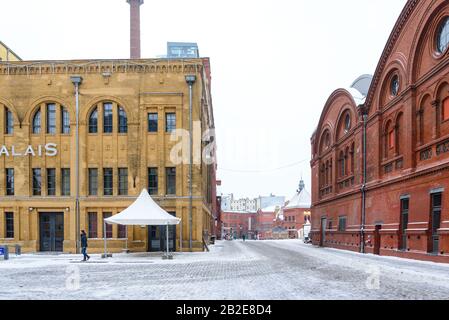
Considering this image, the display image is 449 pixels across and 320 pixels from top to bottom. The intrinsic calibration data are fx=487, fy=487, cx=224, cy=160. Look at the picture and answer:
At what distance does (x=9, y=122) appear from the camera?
31.0 meters

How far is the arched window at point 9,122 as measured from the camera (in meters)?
30.9

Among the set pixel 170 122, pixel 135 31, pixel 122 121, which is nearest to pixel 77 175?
pixel 122 121

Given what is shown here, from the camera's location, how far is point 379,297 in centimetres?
1046

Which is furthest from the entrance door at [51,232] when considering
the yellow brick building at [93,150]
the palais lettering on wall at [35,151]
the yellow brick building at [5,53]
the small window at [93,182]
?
the yellow brick building at [5,53]

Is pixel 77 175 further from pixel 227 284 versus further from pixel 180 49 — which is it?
pixel 180 49

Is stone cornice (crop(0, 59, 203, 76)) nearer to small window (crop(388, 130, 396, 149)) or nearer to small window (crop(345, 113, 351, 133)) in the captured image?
small window (crop(388, 130, 396, 149))

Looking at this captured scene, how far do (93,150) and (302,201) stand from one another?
8465cm

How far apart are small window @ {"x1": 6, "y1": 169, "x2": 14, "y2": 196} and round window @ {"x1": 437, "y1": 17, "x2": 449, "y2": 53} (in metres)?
25.3

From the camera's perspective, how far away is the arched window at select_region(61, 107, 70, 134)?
30.8 metres

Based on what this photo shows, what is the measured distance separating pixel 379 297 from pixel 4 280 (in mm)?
11245

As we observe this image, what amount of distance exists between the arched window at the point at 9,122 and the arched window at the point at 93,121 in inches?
195

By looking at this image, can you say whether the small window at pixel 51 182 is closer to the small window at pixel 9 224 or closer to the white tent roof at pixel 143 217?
the small window at pixel 9 224
